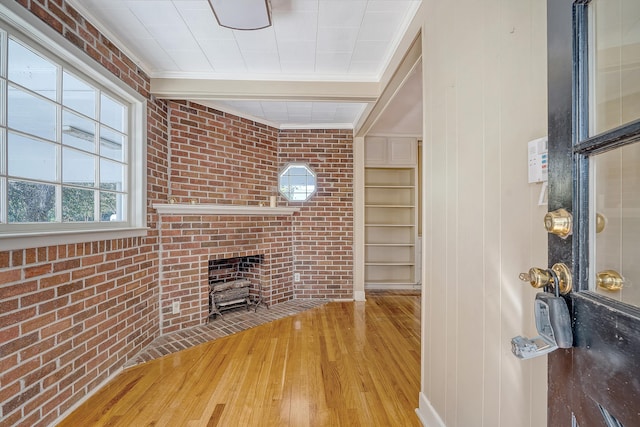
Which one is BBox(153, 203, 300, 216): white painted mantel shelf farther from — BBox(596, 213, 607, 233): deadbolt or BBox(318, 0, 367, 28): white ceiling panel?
BBox(596, 213, 607, 233): deadbolt

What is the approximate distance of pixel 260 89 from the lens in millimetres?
2475

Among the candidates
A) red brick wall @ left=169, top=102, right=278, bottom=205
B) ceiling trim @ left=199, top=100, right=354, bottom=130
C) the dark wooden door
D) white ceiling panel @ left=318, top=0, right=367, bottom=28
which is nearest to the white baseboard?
the dark wooden door

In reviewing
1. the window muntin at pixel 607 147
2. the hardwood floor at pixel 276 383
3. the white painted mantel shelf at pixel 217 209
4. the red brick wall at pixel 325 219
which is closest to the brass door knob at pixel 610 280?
the window muntin at pixel 607 147

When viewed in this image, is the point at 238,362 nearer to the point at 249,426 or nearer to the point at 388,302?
the point at 249,426

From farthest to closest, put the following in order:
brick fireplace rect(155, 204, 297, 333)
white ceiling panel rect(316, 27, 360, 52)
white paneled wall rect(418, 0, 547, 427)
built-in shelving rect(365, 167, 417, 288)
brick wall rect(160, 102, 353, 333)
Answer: built-in shelving rect(365, 167, 417, 288) → brick wall rect(160, 102, 353, 333) → brick fireplace rect(155, 204, 297, 333) → white ceiling panel rect(316, 27, 360, 52) → white paneled wall rect(418, 0, 547, 427)

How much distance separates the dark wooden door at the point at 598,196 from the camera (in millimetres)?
461

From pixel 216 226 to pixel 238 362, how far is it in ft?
4.50

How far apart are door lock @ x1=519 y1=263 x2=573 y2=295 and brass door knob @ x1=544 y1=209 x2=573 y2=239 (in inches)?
2.7

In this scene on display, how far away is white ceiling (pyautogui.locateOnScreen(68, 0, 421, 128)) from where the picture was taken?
5.52ft

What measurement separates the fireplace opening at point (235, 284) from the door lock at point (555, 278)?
2.97 m

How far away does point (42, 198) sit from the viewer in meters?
1.55

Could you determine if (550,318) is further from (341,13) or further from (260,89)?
(260,89)

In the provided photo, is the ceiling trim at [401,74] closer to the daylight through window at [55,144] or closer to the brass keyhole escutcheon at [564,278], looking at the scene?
the brass keyhole escutcheon at [564,278]

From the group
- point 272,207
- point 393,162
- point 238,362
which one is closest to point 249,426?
point 238,362
